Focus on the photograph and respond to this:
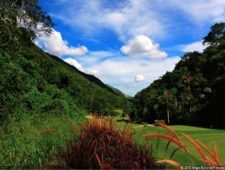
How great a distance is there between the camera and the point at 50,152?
727 centimetres

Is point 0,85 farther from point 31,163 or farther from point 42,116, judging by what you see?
point 31,163

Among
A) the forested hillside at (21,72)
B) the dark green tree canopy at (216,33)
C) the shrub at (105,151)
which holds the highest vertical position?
the dark green tree canopy at (216,33)

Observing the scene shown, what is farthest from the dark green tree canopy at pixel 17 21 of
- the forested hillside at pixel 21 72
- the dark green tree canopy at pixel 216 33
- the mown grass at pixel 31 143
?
the dark green tree canopy at pixel 216 33

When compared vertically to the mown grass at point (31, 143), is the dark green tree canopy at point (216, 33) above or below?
above

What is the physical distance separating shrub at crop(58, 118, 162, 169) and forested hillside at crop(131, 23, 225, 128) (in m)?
48.8

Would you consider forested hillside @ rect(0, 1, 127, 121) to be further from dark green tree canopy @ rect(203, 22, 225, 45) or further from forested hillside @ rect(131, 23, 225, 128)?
dark green tree canopy @ rect(203, 22, 225, 45)

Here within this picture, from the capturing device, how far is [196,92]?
2813 inches

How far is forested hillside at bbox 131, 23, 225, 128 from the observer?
56.1m

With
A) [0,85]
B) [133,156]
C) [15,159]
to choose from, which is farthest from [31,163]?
[0,85]

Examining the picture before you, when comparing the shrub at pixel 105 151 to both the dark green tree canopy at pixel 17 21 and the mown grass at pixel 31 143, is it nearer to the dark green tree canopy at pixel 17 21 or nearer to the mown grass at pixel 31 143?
the mown grass at pixel 31 143

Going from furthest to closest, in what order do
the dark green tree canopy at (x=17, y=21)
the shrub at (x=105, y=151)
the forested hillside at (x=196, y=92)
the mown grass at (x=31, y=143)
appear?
the forested hillside at (x=196, y=92), the dark green tree canopy at (x=17, y=21), the mown grass at (x=31, y=143), the shrub at (x=105, y=151)

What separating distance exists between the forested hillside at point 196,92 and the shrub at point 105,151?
48.8 m

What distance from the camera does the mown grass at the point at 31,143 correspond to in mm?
7051

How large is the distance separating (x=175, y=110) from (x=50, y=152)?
65.5 metres
